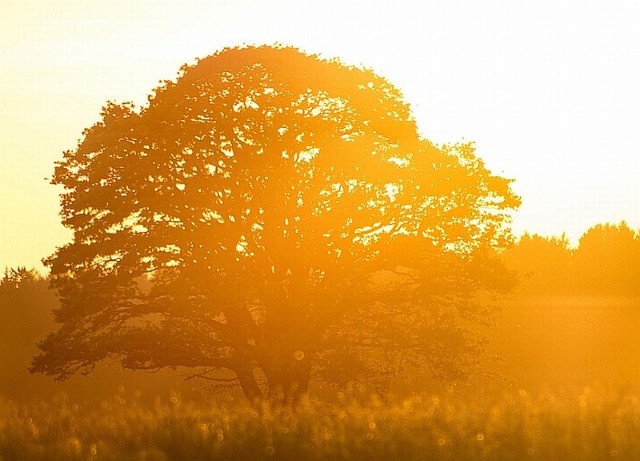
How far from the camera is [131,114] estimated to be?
3073cm

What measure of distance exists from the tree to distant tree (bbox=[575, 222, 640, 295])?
1512 inches

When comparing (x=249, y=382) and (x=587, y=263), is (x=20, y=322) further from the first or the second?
(x=587, y=263)

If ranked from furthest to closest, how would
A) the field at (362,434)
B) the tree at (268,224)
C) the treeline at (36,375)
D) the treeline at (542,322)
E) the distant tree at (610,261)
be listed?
1. the distant tree at (610,261)
2. the treeline at (542,322)
3. the treeline at (36,375)
4. the tree at (268,224)
5. the field at (362,434)

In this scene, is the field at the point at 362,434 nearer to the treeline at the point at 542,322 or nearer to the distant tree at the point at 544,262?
the treeline at the point at 542,322

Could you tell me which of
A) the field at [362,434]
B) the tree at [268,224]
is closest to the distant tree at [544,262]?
the tree at [268,224]

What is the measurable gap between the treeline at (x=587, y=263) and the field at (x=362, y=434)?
48419 millimetres

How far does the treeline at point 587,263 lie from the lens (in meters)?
67.1

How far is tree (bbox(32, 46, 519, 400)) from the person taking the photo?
29344mm

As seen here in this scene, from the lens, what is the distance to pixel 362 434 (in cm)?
1509

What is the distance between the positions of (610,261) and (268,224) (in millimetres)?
44266

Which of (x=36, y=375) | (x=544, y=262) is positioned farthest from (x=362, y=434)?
(x=544, y=262)

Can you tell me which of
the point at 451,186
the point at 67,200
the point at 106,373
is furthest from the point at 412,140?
the point at 106,373

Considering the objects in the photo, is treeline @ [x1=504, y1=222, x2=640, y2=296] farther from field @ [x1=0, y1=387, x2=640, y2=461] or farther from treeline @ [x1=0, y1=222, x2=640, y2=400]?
field @ [x1=0, y1=387, x2=640, y2=461]

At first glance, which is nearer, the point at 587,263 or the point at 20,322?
the point at 20,322
